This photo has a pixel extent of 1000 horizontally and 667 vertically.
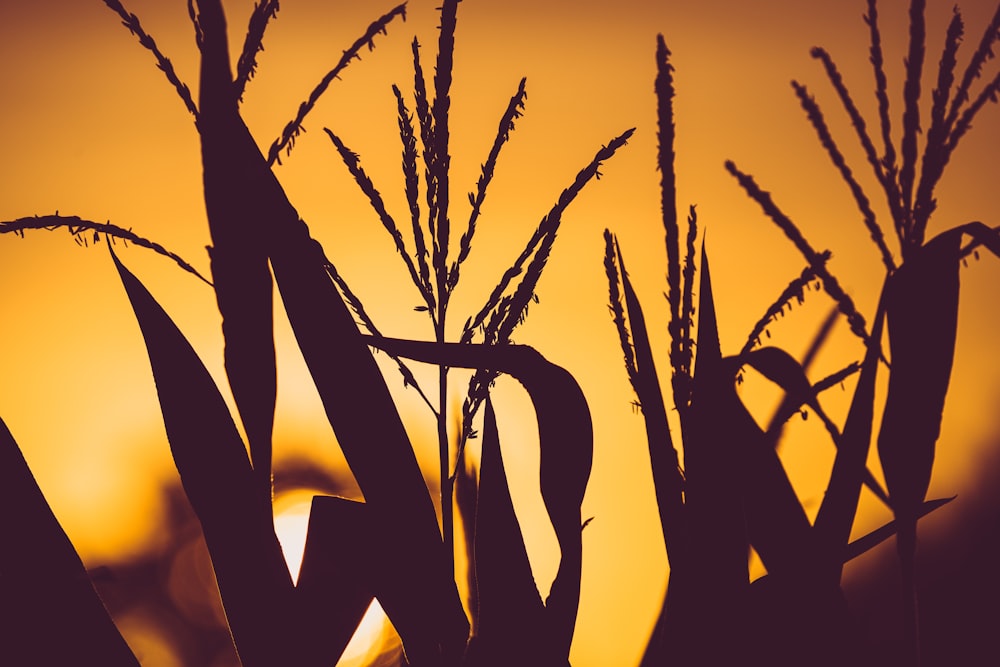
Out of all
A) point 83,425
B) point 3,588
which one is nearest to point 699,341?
point 3,588

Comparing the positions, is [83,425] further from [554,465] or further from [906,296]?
[906,296]

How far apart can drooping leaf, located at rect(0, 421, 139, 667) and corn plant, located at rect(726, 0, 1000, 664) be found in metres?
0.60

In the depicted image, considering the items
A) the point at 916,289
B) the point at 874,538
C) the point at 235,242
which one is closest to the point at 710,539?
the point at 874,538

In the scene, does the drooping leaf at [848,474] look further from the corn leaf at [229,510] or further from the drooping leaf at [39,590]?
the drooping leaf at [39,590]

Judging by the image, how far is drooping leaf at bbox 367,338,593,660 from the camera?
523mm

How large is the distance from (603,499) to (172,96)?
96 cm

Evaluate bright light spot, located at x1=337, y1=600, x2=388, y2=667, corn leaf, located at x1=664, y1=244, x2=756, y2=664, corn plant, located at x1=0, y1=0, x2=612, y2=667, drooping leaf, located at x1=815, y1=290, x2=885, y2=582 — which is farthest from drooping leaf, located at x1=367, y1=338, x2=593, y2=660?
bright light spot, located at x1=337, y1=600, x2=388, y2=667

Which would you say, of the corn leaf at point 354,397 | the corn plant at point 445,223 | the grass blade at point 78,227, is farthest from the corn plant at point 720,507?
the grass blade at point 78,227

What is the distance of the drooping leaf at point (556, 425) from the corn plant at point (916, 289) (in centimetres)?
29

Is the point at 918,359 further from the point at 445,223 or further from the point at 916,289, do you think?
the point at 445,223

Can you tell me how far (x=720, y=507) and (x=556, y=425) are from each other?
0.63ft

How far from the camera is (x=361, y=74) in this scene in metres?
1.30

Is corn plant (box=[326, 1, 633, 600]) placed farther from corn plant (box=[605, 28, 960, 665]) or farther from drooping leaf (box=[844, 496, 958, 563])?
drooping leaf (box=[844, 496, 958, 563])

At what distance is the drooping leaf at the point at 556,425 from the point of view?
0.52 meters
